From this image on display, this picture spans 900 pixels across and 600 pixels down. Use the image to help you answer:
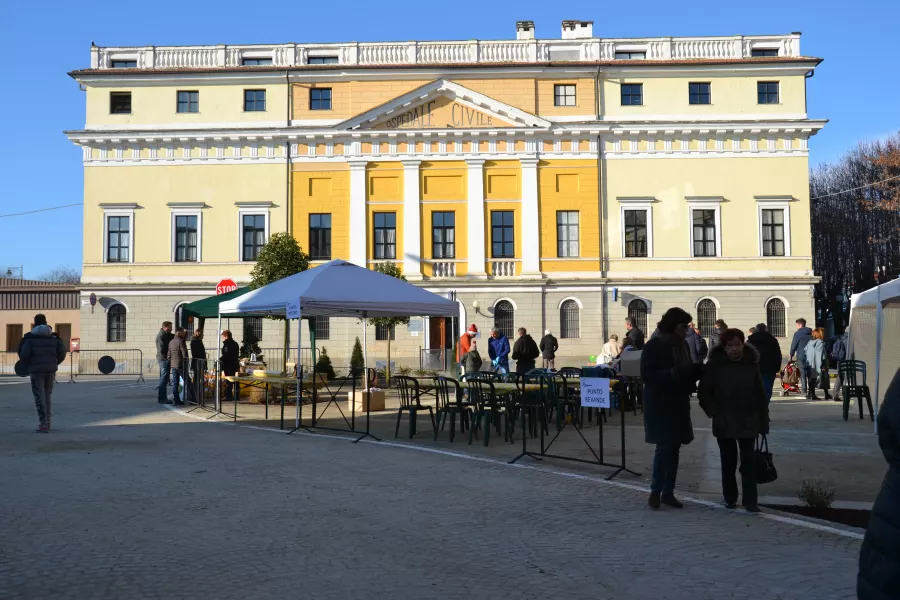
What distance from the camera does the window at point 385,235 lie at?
35.8m

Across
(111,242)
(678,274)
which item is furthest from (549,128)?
(111,242)

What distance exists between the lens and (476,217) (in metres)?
35.7

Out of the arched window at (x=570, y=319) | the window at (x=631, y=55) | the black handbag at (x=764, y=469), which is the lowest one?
the black handbag at (x=764, y=469)

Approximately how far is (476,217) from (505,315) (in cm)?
435

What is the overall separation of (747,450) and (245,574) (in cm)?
440

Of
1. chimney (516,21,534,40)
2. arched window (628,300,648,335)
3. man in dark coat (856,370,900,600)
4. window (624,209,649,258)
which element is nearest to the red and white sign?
arched window (628,300,648,335)

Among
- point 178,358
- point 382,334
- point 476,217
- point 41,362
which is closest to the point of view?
point 41,362

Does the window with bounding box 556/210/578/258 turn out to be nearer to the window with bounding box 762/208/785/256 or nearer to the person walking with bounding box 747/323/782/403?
the window with bounding box 762/208/785/256

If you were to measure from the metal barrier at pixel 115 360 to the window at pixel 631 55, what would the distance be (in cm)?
2371

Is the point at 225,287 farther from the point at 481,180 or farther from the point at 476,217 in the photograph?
the point at 481,180

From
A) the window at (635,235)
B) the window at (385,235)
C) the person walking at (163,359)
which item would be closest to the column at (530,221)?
the window at (635,235)

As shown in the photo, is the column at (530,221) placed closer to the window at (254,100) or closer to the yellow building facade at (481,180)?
the yellow building facade at (481,180)

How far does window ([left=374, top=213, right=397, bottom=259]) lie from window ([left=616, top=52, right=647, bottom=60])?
12042 millimetres

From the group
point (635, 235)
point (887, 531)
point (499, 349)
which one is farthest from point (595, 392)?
point (635, 235)
